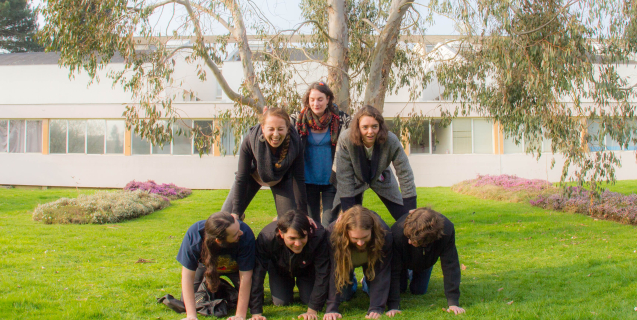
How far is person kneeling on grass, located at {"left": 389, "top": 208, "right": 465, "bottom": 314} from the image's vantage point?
144 inches

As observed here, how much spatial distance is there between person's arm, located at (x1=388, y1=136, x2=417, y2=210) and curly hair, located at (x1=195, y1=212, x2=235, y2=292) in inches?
60.3

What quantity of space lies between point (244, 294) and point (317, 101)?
1.74 metres

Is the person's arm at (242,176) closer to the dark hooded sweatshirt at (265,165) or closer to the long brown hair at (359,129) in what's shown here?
the dark hooded sweatshirt at (265,165)

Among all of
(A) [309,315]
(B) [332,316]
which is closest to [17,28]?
(A) [309,315]

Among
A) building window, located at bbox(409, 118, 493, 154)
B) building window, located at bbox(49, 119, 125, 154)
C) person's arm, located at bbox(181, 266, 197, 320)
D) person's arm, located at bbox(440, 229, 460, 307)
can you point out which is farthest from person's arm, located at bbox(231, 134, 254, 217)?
building window, located at bbox(49, 119, 125, 154)

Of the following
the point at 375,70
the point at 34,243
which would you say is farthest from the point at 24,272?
the point at 375,70

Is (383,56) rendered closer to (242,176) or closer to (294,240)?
(242,176)

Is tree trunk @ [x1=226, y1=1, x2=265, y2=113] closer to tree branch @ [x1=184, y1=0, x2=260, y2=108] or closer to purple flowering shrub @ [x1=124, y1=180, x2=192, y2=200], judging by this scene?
tree branch @ [x1=184, y1=0, x2=260, y2=108]

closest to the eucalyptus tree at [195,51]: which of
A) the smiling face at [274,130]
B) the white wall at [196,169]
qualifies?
the smiling face at [274,130]

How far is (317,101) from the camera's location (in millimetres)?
4219

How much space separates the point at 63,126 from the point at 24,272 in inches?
541

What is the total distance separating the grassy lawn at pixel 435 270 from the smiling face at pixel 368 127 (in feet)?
4.65

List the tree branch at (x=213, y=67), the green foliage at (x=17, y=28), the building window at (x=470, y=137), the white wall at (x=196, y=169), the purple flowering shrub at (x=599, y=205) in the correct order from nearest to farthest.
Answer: the tree branch at (x=213, y=67)
the purple flowering shrub at (x=599, y=205)
the white wall at (x=196, y=169)
the building window at (x=470, y=137)
the green foliage at (x=17, y=28)

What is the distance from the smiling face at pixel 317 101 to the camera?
4219mm
